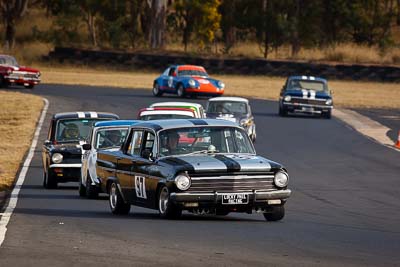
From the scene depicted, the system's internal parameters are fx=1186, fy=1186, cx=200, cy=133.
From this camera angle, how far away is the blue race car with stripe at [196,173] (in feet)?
47.6

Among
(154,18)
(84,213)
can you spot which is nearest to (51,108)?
(84,213)

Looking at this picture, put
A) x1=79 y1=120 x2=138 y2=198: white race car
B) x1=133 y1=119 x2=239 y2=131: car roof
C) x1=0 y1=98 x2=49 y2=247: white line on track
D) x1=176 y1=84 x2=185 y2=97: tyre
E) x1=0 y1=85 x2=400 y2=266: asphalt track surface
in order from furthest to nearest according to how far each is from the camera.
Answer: x1=176 y1=84 x2=185 y2=97: tyre < x1=79 y1=120 x2=138 y2=198: white race car < x1=133 y1=119 x2=239 y2=131: car roof < x1=0 y1=98 x2=49 y2=247: white line on track < x1=0 y1=85 x2=400 y2=266: asphalt track surface

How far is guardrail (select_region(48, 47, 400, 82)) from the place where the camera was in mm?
63094

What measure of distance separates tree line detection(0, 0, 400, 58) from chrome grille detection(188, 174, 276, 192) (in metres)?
65.7

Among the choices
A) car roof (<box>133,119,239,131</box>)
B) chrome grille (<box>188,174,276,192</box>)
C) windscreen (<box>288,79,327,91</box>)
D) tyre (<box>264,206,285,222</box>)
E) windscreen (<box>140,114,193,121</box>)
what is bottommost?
windscreen (<box>288,79,327,91</box>)

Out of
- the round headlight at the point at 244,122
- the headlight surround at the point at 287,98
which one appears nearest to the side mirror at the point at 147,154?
the round headlight at the point at 244,122

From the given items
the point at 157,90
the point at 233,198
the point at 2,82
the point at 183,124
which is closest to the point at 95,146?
the point at 183,124

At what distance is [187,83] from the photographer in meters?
50.7

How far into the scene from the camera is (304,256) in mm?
11273

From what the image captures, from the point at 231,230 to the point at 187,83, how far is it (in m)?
37.1

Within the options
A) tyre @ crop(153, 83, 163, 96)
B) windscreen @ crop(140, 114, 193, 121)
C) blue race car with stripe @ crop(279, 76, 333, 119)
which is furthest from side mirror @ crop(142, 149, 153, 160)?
tyre @ crop(153, 83, 163, 96)

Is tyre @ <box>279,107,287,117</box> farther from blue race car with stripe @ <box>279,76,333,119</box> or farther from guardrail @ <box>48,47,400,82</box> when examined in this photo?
guardrail @ <box>48,47,400,82</box>

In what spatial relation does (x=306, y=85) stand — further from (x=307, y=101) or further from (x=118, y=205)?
(x=118, y=205)

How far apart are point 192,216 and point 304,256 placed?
4646 millimetres
